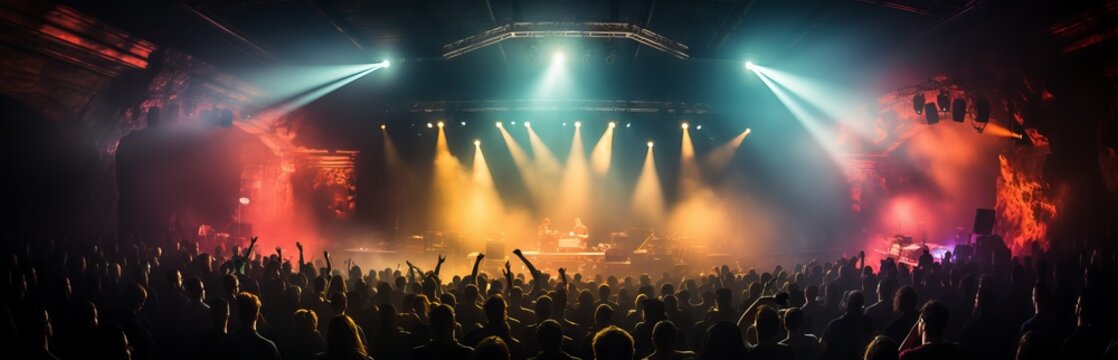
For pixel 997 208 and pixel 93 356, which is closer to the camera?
pixel 93 356

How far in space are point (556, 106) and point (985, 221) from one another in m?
12.6

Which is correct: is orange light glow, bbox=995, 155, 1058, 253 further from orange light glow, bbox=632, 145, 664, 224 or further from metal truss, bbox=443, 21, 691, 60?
orange light glow, bbox=632, 145, 664, 224

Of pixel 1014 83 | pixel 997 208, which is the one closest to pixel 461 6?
pixel 1014 83

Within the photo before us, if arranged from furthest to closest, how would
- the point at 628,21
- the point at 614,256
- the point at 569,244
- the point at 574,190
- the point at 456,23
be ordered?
the point at 574,190 < the point at 569,244 < the point at 614,256 < the point at 456,23 < the point at 628,21

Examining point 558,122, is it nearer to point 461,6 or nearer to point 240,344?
point 461,6

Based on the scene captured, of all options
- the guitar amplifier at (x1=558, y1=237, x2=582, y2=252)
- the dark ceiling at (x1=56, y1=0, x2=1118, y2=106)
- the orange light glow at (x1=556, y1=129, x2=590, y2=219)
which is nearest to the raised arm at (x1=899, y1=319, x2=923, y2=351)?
the dark ceiling at (x1=56, y1=0, x2=1118, y2=106)

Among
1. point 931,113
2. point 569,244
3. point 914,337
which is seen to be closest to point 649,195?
point 569,244

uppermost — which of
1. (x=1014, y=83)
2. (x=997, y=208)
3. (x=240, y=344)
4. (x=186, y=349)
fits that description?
(x=1014, y=83)

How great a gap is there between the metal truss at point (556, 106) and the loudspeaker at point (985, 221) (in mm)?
8914

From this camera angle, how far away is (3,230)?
12.1 metres

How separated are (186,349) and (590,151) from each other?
21349 millimetres

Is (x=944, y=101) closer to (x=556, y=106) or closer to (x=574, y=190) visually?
(x=556, y=106)

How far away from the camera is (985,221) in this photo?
13945mm

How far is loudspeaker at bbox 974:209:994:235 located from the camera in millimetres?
13859
